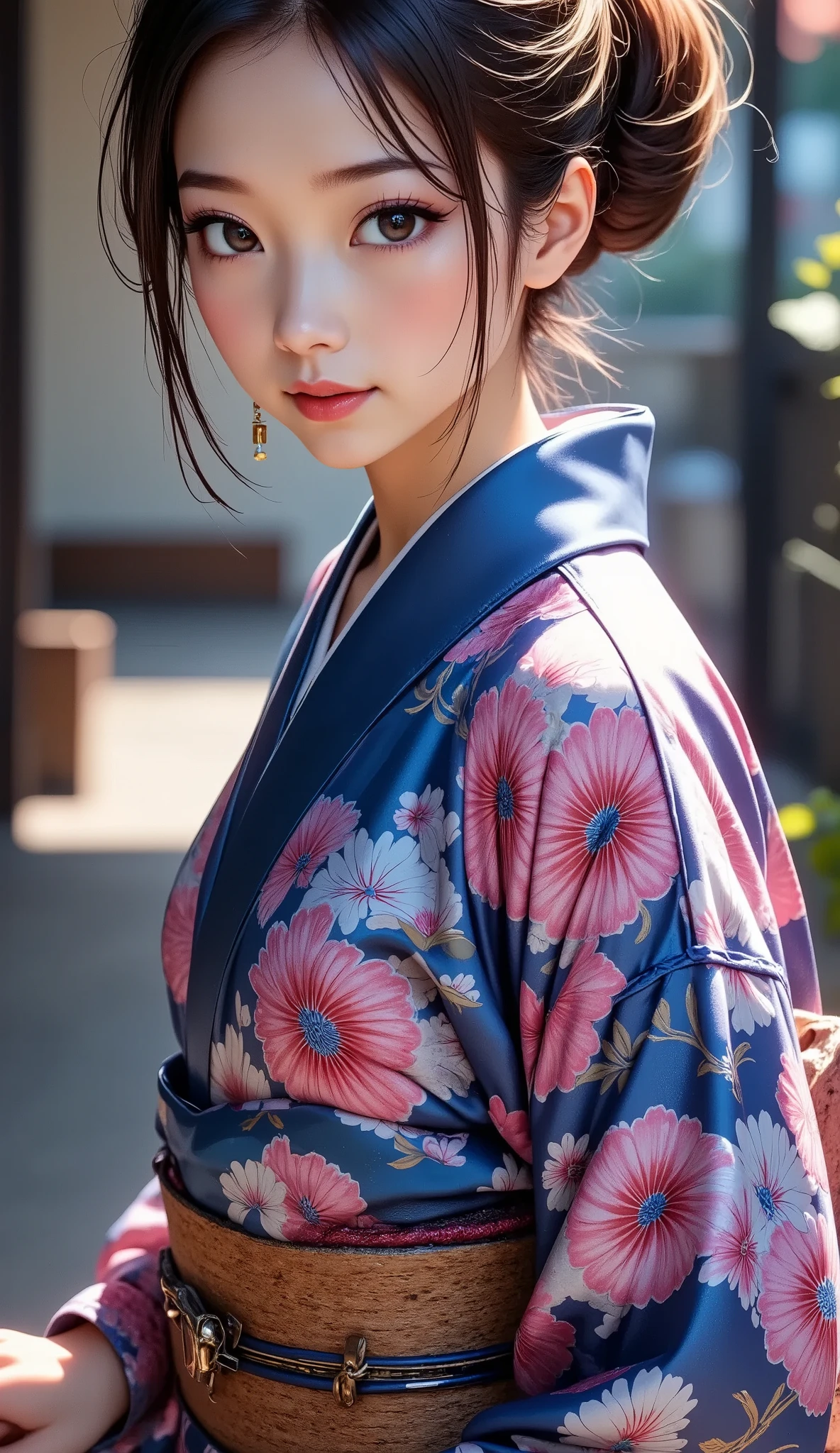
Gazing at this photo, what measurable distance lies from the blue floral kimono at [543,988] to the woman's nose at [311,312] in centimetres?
14

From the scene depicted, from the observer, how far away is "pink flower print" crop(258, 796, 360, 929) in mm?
816

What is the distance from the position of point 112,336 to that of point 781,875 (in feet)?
23.0

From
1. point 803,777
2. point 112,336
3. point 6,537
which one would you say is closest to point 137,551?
point 112,336

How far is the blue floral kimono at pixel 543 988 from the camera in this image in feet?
2.31

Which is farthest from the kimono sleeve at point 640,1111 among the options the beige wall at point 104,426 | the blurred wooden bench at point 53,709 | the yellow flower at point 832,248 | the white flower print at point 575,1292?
the beige wall at point 104,426

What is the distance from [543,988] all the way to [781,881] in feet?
0.94

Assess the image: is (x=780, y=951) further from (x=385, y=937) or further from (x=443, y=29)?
(x=443, y=29)

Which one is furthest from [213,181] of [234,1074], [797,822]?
[797,822]

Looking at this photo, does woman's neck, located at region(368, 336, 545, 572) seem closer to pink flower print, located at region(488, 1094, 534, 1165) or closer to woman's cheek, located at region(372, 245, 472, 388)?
woman's cheek, located at region(372, 245, 472, 388)

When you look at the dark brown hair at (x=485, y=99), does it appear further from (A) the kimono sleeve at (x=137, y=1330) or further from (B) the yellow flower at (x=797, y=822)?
(B) the yellow flower at (x=797, y=822)

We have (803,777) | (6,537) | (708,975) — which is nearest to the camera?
(708,975)

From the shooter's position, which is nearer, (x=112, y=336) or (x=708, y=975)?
(x=708, y=975)

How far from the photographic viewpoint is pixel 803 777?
435 cm

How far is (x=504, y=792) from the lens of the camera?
767 mm
